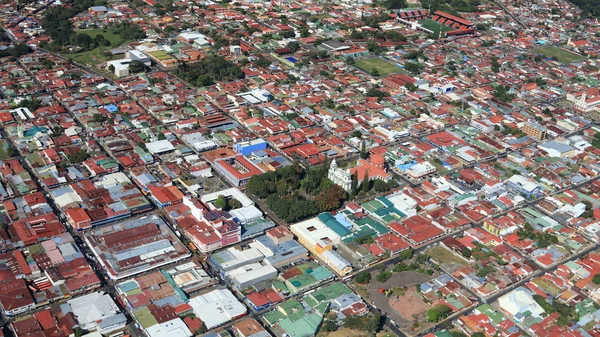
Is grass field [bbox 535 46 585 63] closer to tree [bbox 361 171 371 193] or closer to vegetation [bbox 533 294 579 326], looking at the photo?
tree [bbox 361 171 371 193]

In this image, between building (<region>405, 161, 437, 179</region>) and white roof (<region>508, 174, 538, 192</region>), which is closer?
white roof (<region>508, 174, 538, 192</region>)

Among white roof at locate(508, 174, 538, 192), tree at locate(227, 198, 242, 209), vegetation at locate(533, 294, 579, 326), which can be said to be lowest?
white roof at locate(508, 174, 538, 192)

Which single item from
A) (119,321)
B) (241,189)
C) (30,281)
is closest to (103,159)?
(241,189)

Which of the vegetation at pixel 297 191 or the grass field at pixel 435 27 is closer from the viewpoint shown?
the vegetation at pixel 297 191

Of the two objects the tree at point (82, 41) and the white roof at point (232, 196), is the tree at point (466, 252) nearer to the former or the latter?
the white roof at point (232, 196)

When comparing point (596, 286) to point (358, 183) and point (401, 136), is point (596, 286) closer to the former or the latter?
point (358, 183)

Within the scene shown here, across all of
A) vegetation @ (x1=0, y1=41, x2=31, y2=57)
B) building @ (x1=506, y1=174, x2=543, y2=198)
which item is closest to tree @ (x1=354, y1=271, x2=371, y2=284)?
building @ (x1=506, y1=174, x2=543, y2=198)

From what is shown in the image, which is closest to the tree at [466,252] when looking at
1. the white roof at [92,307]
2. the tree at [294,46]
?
the white roof at [92,307]
